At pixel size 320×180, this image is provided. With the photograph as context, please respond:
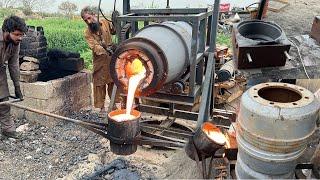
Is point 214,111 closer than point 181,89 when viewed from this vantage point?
No

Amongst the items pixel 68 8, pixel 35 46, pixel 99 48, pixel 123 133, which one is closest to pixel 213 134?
pixel 123 133

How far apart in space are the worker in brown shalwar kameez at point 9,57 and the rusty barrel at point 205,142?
3.21 m

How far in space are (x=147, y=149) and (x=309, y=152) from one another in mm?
2781

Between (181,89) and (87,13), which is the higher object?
(87,13)

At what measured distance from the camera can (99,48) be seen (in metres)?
6.66

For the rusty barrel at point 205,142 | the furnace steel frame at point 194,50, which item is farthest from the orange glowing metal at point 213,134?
the furnace steel frame at point 194,50

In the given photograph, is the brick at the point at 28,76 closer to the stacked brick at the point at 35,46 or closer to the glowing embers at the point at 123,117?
the stacked brick at the point at 35,46

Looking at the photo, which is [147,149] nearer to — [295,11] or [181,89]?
[181,89]

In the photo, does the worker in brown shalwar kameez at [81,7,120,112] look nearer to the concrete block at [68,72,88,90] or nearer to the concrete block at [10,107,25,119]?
the concrete block at [68,72,88,90]

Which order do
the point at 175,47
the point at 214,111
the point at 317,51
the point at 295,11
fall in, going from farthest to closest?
the point at 295,11, the point at 214,111, the point at 317,51, the point at 175,47

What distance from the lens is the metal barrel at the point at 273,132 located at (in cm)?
252

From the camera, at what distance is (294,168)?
278 cm

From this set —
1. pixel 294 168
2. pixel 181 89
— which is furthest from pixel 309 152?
pixel 181 89

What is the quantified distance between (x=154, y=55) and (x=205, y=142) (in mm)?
985
